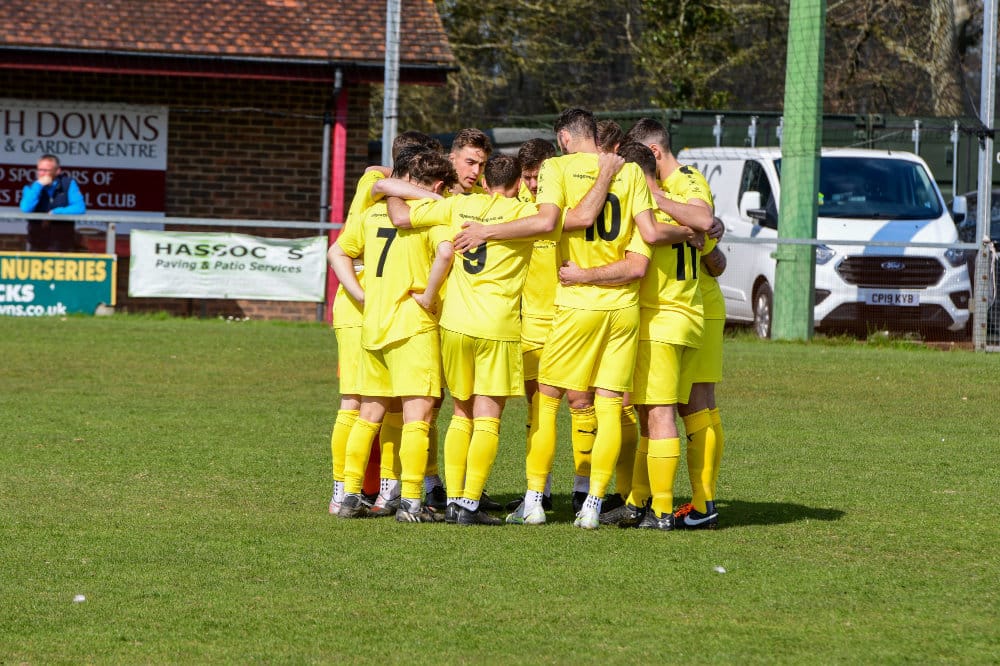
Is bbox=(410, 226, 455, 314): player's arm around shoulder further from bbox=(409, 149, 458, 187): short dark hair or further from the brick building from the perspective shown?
the brick building

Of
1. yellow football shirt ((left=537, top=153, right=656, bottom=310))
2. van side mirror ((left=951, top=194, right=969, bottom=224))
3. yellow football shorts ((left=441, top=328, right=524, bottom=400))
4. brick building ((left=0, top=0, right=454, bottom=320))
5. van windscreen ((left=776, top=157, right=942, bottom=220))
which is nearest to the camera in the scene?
yellow football shirt ((left=537, top=153, right=656, bottom=310))

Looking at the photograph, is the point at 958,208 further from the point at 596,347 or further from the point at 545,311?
the point at 596,347

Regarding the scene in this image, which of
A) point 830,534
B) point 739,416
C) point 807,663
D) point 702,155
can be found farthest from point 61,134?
point 807,663

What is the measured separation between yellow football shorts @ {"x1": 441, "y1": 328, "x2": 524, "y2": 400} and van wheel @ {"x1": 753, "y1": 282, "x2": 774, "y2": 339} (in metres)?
11.6

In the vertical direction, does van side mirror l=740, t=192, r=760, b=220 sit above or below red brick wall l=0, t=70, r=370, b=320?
below

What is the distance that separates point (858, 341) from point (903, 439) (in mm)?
7073

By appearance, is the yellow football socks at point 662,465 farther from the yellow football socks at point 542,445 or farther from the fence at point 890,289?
the fence at point 890,289

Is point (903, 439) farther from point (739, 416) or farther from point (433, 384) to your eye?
point (433, 384)

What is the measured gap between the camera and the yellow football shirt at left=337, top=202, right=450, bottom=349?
7848mm

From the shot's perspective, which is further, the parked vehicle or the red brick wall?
the red brick wall

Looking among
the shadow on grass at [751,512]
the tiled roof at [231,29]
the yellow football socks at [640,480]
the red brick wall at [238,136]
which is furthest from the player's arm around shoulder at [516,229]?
the red brick wall at [238,136]

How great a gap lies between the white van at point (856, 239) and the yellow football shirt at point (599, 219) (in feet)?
35.8

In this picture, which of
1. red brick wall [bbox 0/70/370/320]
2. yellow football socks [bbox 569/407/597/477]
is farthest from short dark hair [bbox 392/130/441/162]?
red brick wall [bbox 0/70/370/320]

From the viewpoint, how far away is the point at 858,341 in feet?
60.5
